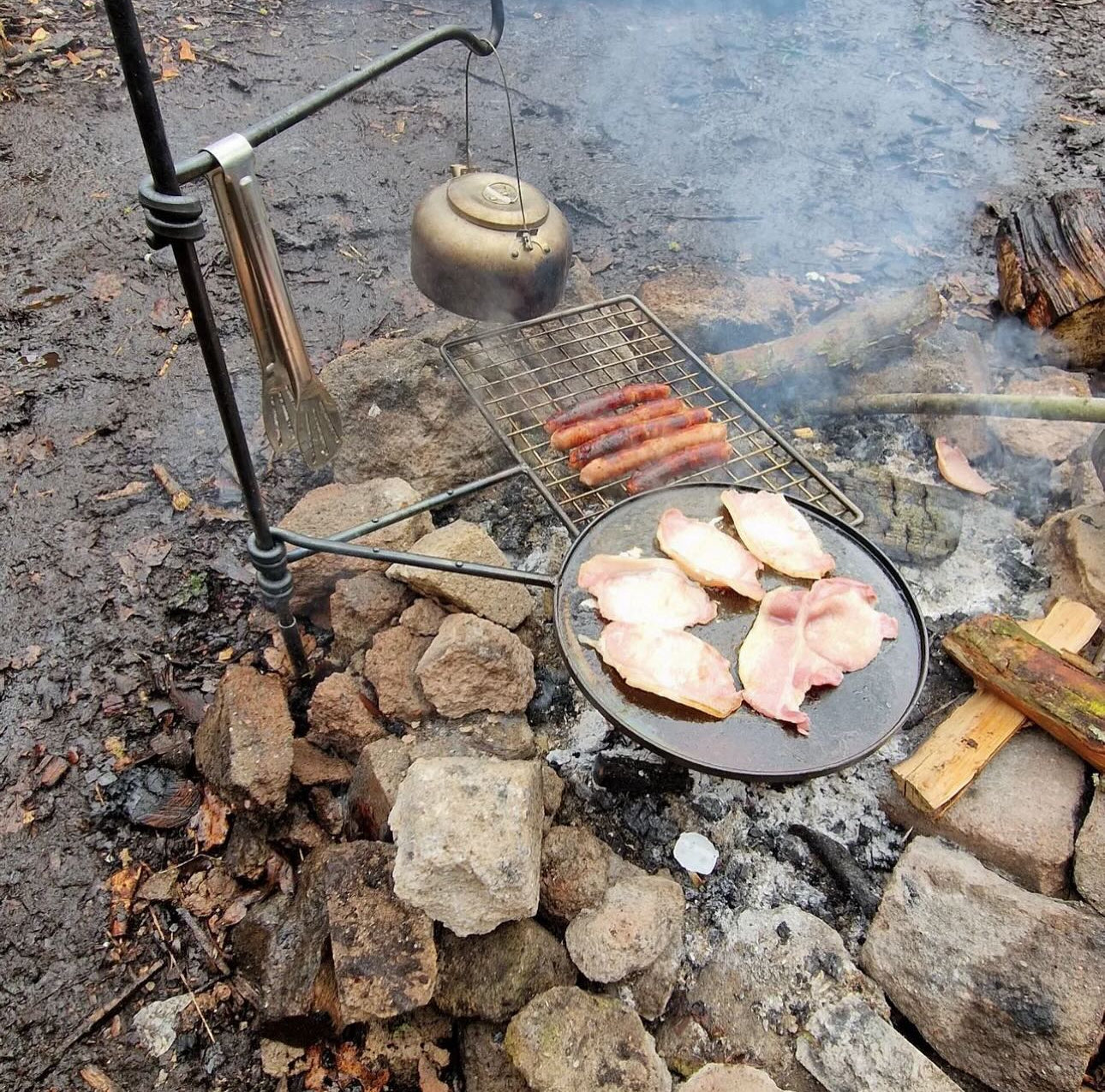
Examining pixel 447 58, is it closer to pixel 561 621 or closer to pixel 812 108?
pixel 812 108

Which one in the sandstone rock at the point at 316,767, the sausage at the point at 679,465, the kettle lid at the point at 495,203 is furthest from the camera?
the sausage at the point at 679,465

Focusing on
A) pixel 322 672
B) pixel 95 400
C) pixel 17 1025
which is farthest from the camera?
pixel 95 400

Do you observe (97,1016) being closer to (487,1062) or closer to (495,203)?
(487,1062)

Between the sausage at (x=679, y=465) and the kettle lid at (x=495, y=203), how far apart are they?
1182 mm

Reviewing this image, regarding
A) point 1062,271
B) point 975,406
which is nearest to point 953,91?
point 1062,271

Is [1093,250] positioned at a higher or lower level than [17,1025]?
higher

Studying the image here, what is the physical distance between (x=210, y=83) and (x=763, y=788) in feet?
25.5

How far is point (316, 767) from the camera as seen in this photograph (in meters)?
3.39

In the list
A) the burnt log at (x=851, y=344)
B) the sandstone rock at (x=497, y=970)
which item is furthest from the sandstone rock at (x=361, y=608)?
the burnt log at (x=851, y=344)

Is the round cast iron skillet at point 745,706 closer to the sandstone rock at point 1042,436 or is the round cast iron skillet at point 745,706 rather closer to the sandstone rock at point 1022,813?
the sandstone rock at point 1022,813

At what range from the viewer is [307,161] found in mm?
6980

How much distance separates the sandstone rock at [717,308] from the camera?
5.17 m

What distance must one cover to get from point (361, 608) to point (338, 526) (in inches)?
16.7

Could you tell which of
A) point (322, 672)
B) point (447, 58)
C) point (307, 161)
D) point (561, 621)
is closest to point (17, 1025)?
point (322, 672)
